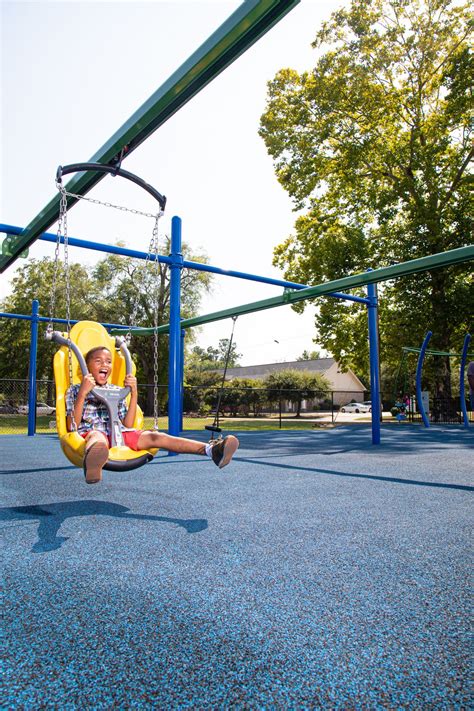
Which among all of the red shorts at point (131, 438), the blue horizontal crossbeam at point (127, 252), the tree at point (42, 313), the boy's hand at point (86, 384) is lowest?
the red shorts at point (131, 438)

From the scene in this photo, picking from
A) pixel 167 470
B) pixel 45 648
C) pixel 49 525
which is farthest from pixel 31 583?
pixel 167 470

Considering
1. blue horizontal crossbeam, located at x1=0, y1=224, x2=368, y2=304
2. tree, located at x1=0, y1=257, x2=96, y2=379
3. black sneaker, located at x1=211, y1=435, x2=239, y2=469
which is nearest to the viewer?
black sneaker, located at x1=211, y1=435, x2=239, y2=469

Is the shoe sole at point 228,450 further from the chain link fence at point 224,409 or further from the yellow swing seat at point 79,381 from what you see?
the chain link fence at point 224,409

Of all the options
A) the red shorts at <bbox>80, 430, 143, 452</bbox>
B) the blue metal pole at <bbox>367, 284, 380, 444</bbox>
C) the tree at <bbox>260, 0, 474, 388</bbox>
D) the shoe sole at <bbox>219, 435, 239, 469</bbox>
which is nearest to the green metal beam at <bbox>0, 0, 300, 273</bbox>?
the red shorts at <bbox>80, 430, 143, 452</bbox>

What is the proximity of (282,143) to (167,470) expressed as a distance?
57.8 ft

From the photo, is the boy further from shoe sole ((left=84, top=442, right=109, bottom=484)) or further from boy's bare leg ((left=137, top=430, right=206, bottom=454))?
shoe sole ((left=84, top=442, right=109, bottom=484))

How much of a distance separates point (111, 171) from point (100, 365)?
1.35 m

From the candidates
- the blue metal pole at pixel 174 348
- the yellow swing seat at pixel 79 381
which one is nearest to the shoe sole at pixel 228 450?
the yellow swing seat at pixel 79 381

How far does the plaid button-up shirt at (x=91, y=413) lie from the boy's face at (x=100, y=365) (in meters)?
0.08

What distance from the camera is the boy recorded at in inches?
129

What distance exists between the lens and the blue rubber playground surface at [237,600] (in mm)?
1389

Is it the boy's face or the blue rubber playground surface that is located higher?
the boy's face

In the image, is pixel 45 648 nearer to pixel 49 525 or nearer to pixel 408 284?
pixel 49 525

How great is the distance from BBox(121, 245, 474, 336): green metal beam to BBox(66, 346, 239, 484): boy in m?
2.98
